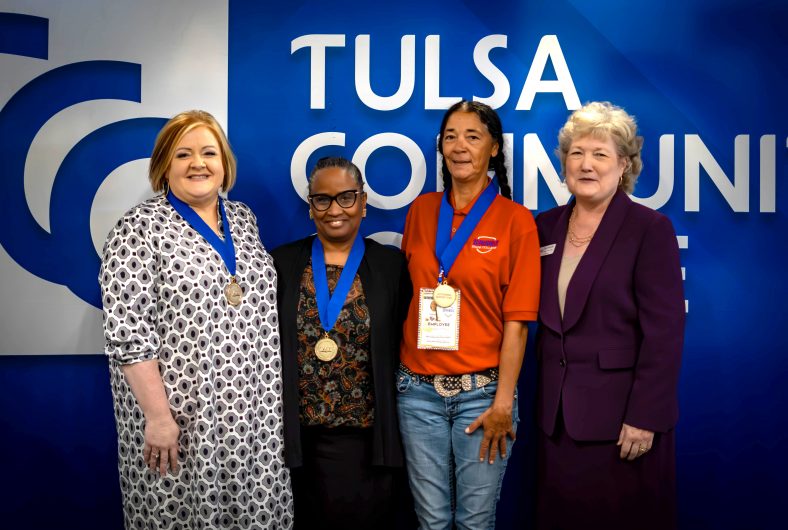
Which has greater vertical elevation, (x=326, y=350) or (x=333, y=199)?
(x=333, y=199)

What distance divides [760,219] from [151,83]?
3.14 m

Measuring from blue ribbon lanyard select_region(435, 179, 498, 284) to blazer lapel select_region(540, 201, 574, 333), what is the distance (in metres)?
0.29

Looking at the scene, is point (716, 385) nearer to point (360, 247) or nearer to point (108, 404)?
point (360, 247)

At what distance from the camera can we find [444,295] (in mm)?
2611

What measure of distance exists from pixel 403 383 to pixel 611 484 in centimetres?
87

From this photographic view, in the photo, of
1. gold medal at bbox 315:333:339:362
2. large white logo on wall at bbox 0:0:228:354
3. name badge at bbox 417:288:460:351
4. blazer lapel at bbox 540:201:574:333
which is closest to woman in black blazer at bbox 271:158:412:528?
gold medal at bbox 315:333:339:362

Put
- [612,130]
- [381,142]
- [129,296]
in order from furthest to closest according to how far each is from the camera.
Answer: [381,142], [612,130], [129,296]

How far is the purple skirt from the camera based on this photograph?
252cm

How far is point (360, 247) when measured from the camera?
9.03 ft

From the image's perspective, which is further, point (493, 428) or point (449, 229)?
point (449, 229)

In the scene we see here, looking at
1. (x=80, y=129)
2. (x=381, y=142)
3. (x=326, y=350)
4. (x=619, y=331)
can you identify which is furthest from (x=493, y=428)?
(x=80, y=129)

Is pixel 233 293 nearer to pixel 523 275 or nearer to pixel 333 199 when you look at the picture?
pixel 333 199

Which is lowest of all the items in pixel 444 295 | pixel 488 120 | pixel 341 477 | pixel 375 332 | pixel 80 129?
pixel 341 477

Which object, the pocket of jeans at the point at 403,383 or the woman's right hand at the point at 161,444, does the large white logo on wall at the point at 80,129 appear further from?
the pocket of jeans at the point at 403,383
